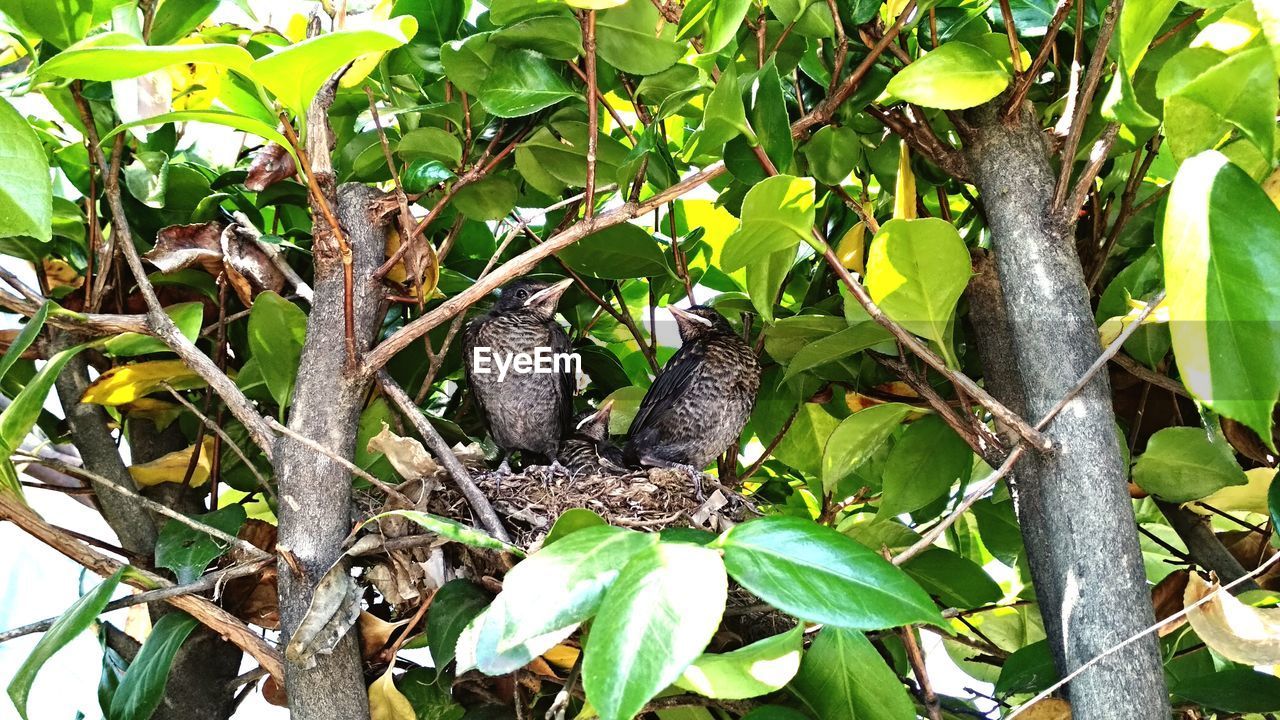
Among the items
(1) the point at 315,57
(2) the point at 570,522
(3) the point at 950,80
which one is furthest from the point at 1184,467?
(1) the point at 315,57

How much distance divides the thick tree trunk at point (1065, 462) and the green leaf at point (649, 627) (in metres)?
0.30

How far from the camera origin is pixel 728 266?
745 mm

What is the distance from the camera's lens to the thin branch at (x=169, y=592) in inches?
29.5

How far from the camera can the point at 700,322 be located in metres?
1.42

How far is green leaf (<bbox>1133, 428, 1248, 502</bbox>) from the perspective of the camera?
83 cm

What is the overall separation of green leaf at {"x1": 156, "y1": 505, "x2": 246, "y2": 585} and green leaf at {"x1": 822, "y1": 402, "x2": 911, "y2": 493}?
506mm

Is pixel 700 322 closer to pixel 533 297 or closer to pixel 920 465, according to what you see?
pixel 533 297

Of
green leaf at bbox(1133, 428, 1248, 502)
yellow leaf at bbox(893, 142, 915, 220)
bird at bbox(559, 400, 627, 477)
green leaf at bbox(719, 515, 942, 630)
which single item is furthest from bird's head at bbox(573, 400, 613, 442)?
green leaf at bbox(719, 515, 942, 630)

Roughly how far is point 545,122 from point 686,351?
51 centimetres

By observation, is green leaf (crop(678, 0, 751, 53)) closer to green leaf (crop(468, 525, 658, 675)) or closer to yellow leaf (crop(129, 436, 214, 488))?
green leaf (crop(468, 525, 658, 675))

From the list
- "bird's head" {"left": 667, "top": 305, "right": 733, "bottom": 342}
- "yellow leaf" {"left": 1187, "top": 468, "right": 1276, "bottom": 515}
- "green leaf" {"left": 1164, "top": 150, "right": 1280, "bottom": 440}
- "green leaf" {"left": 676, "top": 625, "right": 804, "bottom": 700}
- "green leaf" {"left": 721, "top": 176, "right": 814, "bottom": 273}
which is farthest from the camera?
"bird's head" {"left": 667, "top": 305, "right": 733, "bottom": 342}

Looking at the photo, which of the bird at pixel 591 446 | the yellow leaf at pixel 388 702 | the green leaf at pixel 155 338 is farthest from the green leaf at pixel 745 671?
the bird at pixel 591 446

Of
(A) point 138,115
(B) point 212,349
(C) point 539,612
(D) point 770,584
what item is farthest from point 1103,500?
(B) point 212,349

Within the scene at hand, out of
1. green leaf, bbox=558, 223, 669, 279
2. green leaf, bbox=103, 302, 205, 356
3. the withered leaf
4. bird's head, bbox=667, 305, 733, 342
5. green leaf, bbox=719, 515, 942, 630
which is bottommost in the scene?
bird's head, bbox=667, 305, 733, 342
